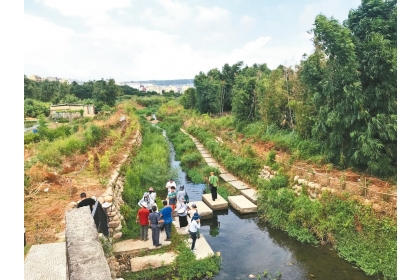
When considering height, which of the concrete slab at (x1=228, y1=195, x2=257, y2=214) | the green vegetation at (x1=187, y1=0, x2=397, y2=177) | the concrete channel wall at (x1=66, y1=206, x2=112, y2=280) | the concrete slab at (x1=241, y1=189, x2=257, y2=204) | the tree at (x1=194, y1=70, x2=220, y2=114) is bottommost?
the concrete slab at (x1=228, y1=195, x2=257, y2=214)

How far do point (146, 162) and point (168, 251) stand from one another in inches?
361

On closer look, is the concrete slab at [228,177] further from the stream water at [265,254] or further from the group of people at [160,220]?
the group of people at [160,220]

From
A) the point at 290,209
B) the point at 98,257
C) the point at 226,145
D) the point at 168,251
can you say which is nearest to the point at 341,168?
the point at 290,209

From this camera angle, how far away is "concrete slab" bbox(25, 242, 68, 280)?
5443 mm

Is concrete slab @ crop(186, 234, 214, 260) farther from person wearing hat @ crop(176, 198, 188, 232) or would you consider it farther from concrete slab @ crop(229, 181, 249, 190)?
concrete slab @ crop(229, 181, 249, 190)

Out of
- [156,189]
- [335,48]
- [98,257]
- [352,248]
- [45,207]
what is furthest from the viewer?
[156,189]

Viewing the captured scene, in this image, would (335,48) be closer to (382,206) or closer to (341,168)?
(341,168)

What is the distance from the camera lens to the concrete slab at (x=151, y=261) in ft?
25.6

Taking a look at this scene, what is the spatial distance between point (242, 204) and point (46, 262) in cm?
782

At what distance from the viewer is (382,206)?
8.48 meters

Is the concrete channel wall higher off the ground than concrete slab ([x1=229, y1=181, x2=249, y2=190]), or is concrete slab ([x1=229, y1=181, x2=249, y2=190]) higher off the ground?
the concrete channel wall

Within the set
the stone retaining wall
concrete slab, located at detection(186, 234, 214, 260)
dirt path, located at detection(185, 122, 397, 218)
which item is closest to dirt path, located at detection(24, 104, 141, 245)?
the stone retaining wall

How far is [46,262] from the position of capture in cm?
594

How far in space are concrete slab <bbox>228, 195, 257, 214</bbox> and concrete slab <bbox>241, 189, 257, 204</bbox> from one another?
204mm
